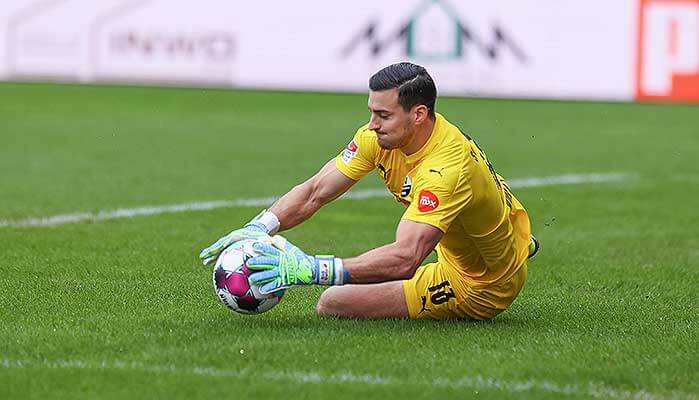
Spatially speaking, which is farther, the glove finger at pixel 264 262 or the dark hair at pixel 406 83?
the dark hair at pixel 406 83

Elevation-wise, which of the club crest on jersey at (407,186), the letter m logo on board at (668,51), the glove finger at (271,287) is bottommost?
the letter m logo on board at (668,51)

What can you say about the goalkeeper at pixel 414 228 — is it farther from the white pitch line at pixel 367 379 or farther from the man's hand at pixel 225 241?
the white pitch line at pixel 367 379

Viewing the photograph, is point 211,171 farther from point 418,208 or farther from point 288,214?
point 418,208

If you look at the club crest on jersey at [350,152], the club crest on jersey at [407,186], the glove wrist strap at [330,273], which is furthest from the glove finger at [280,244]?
the club crest on jersey at [350,152]

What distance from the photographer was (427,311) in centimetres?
780

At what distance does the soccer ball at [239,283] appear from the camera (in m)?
7.05

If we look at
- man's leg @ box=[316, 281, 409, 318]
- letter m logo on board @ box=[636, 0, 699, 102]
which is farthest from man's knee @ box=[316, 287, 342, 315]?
→ letter m logo on board @ box=[636, 0, 699, 102]

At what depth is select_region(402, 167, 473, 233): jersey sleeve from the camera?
687 centimetres

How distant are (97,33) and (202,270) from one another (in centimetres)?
2208

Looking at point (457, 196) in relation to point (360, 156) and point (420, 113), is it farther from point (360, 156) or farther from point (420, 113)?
point (360, 156)

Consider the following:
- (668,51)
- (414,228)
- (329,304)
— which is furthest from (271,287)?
(668,51)

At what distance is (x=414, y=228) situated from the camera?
683cm

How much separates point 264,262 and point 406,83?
1.18 meters

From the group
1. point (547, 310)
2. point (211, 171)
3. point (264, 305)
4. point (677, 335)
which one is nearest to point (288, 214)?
point (264, 305)
